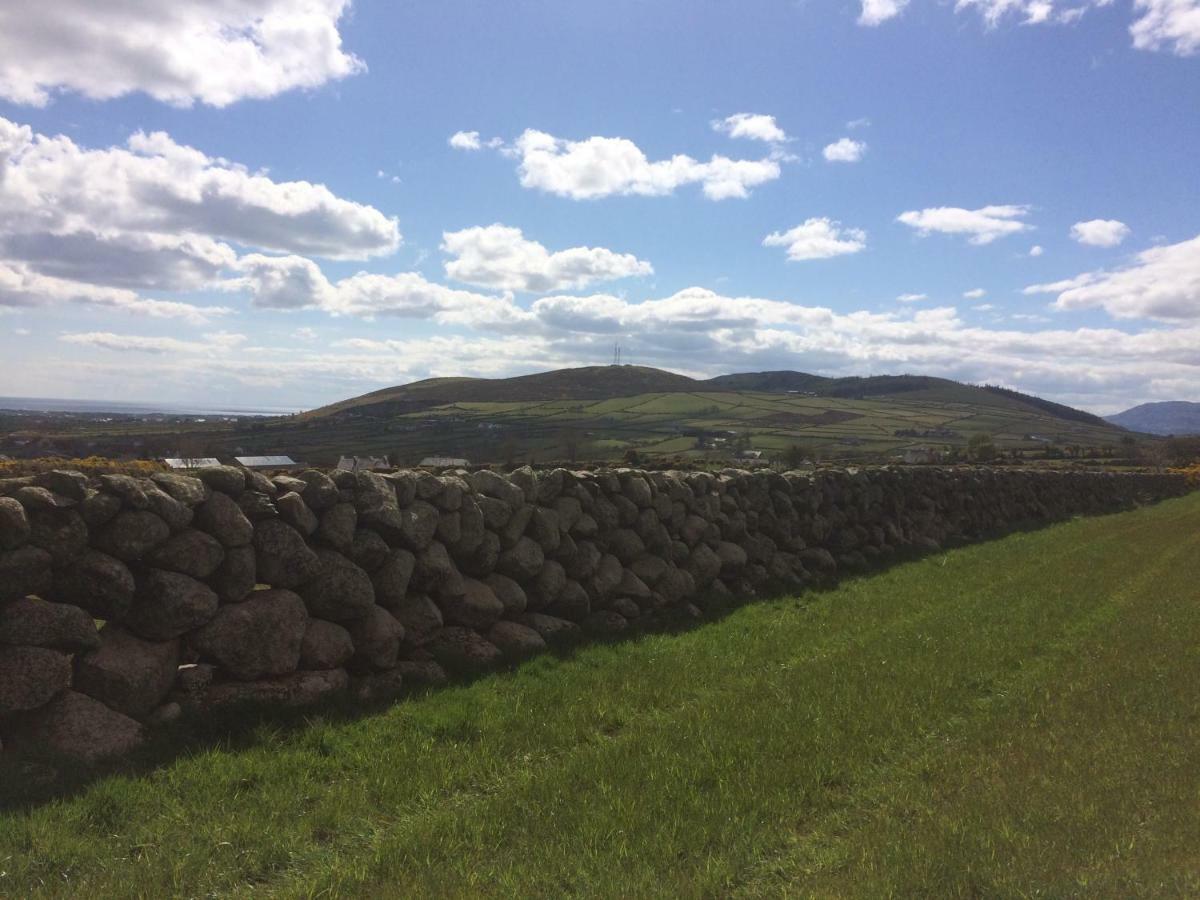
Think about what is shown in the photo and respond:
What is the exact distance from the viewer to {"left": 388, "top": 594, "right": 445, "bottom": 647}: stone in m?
8.59

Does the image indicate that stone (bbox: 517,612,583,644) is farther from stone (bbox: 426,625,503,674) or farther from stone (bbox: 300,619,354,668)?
stone (bbox: 300,619,354,668)

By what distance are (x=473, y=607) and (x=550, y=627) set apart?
1295mm

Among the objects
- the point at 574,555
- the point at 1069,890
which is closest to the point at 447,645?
the point at 574,555

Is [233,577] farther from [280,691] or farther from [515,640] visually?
[515,640]

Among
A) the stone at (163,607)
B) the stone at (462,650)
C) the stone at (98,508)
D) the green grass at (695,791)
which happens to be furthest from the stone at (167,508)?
the stone at (462,650)

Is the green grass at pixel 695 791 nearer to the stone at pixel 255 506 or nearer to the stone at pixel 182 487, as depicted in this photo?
the stone at pixel 255 506

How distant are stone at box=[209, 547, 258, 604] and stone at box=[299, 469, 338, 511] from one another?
3.08ft

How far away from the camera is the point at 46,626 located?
6.00 m

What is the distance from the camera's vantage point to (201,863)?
4.76 metres

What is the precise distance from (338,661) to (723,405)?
11868cm

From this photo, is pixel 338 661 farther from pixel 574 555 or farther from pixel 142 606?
pixel 574 555

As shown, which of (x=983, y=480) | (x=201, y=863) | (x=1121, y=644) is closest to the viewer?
(x=201, y=863)

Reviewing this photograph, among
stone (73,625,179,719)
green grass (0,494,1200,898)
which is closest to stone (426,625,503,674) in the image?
green grass (0,494,1200,898)

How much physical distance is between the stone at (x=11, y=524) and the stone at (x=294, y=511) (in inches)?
82.4
